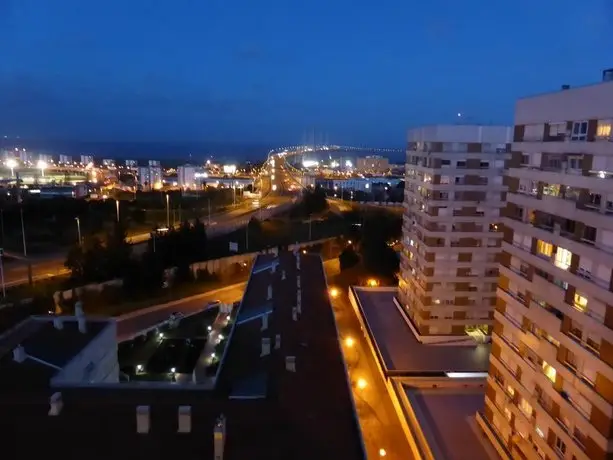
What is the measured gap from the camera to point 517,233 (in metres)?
9.84

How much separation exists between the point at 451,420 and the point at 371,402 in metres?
2.45

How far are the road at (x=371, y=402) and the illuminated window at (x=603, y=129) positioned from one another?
817 cm

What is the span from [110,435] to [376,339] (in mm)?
11132

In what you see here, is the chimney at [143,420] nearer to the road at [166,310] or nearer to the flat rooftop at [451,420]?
the flat rooftop at [451,420]

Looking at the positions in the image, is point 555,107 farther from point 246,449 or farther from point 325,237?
point 325,237

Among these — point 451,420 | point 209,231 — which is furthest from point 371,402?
point 209,231

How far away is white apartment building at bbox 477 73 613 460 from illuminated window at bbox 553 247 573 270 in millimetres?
19

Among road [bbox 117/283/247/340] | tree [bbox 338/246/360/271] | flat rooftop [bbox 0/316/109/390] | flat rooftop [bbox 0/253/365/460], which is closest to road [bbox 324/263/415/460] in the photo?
flat rooftop [bbox 0/253/365/460]

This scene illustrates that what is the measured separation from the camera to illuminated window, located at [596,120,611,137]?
751 centimetres

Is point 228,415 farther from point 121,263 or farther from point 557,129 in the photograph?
point 121,263

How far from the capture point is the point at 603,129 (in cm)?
764

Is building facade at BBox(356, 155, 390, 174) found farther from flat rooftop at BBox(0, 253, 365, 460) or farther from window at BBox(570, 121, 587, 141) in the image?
window at BBox(570, 121, 587, 141)

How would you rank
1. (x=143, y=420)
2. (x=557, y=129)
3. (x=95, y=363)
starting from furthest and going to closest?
(x=95, y=363)
(x=557, y=129)
(x=143, y=420)

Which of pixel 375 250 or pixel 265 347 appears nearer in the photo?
pixel 265 347
